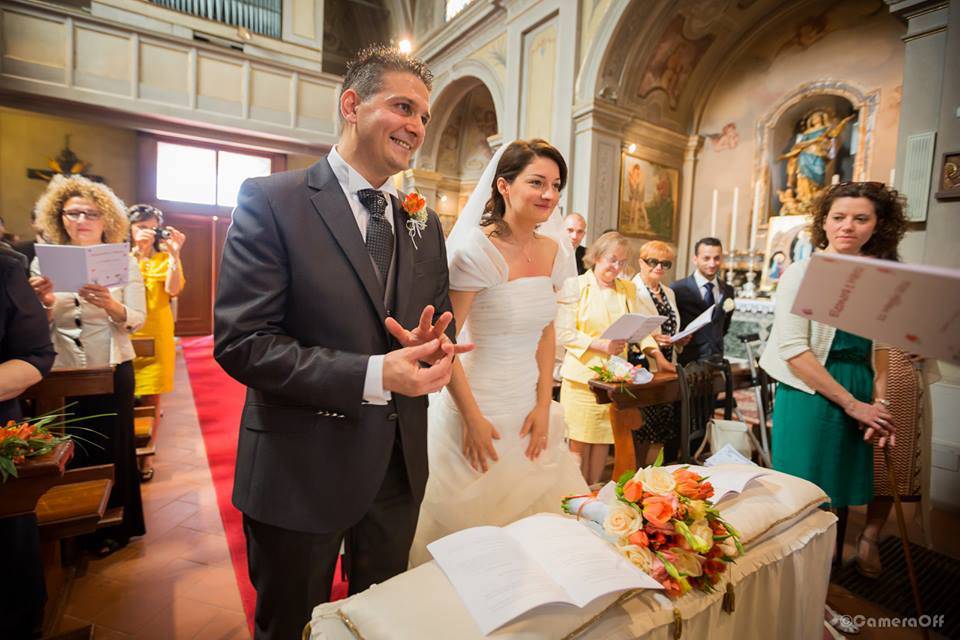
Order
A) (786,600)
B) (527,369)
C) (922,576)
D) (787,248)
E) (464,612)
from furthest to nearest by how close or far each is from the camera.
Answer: (787,248) → (922,576) → (527,369) → (786,600) → (464,612)

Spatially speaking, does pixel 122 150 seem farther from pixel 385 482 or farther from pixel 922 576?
pixel 922 576

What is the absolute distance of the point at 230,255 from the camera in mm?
1125

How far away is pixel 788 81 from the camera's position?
653cm

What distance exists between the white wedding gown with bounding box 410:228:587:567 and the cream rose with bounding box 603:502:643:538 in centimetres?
71

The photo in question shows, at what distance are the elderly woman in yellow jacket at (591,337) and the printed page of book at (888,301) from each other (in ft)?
6.80

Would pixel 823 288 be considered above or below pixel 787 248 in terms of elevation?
below

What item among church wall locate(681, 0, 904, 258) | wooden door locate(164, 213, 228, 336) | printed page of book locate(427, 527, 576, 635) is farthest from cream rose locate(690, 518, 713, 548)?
wooden door locate(164, 213, 228, 336)

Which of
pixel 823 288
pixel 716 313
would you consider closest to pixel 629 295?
pixel 716 313

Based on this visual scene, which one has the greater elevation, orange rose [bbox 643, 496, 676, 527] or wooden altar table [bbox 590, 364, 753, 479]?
orange rose [bbox 643, 496, 676, 527]

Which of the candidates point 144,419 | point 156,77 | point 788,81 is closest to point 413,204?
point 144,419

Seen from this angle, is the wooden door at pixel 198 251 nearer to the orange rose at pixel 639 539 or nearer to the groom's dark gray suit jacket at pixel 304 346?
the groom's dark gray suit jacket at pixel 304 346

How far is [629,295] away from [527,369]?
1709mm

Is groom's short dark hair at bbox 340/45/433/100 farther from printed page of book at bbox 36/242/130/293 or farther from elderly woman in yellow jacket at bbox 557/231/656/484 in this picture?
elderly woman in yellow jacket at bbox 557/231/656/484

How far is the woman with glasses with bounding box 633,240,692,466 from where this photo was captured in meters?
3.20
